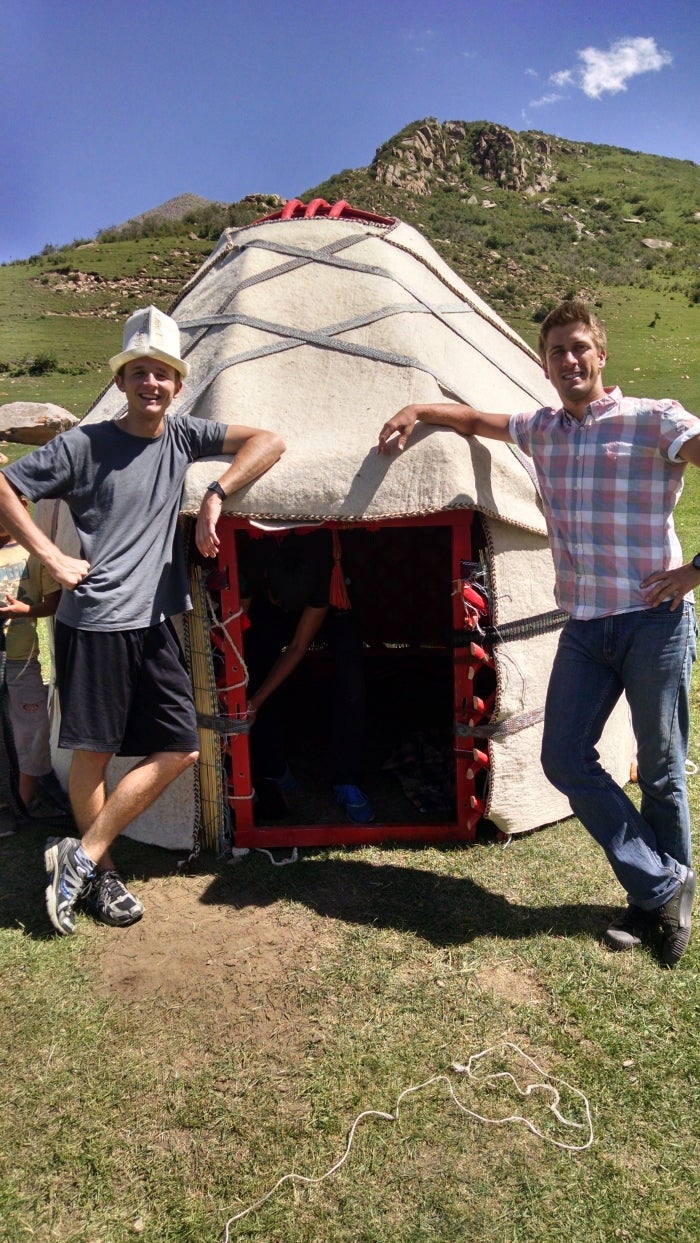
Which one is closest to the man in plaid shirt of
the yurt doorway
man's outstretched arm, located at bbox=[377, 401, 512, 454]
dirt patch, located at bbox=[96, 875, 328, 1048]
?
man's outstretched arm, located at bbox=[377, 401, 512, 454]

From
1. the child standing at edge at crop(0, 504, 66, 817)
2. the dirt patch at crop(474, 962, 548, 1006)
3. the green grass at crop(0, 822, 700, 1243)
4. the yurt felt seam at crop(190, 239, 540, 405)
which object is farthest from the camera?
the yurt felt seam at crop(190, 239, 540, 405)

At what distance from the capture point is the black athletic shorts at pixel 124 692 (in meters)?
2.99

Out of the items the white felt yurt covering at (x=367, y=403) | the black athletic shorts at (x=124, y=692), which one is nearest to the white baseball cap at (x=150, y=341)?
the white felt yurt covering at (x=367, y=403)

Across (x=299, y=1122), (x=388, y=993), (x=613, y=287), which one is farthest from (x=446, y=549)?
(x=613, y=287)

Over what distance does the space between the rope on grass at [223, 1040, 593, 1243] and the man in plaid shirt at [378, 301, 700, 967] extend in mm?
617

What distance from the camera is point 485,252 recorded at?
A: 2291 inches

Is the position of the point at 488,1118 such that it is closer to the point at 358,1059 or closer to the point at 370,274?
the point at 358,1059

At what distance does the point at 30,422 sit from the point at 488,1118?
10.4ft

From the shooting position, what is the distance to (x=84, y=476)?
2.92m

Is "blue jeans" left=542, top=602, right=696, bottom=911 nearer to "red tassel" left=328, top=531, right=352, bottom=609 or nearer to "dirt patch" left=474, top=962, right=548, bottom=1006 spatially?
"dirt patch" left=474, top=962, right=548, bottom=1006

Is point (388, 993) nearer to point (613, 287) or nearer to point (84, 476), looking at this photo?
point (84, 476)

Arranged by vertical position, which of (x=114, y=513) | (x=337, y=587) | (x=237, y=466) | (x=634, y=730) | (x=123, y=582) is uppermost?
(x=237, y=466)

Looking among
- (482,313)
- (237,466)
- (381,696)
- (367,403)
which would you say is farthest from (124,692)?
(482,313)

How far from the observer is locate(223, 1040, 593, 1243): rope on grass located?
2.11 m
